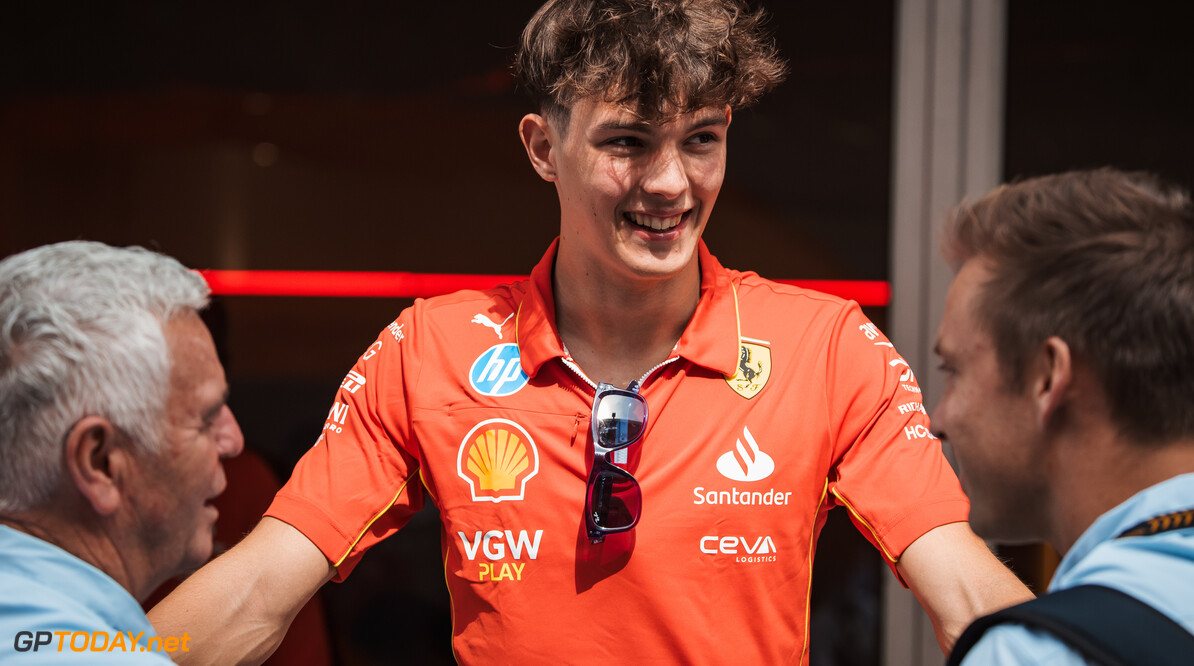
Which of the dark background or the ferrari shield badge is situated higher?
the dark background

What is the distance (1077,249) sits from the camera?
32.9 inches

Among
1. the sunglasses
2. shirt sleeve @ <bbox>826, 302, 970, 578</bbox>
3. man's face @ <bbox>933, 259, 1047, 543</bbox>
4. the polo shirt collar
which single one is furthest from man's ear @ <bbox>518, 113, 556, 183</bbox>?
man's face @ <bbox>933, 259, 1047, 543</bbox>

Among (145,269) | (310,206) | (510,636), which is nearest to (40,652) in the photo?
(145,269)

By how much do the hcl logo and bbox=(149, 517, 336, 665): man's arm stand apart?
35 cm

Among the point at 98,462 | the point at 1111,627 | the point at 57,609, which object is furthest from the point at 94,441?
the point at 1111,627

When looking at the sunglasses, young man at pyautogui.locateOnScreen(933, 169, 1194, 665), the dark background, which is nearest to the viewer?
young man at pyautogui.locateOnScreen(933, 169, 1194, 665)

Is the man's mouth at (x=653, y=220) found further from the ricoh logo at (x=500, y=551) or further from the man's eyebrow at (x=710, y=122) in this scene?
the ricoh logo at (x=500, y=551)

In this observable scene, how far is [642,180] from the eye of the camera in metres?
1.39

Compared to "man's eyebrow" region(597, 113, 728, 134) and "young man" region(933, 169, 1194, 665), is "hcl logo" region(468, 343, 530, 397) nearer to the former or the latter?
"man's eyebrow" region(597, 113, 728, 134)

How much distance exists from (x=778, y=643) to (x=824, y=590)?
101 centimetres

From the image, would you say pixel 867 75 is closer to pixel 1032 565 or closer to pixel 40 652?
pixel 1032 565

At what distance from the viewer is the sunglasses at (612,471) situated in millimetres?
1339

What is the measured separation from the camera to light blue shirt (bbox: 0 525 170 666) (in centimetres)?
84

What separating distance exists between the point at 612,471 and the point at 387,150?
1236 millimetres
